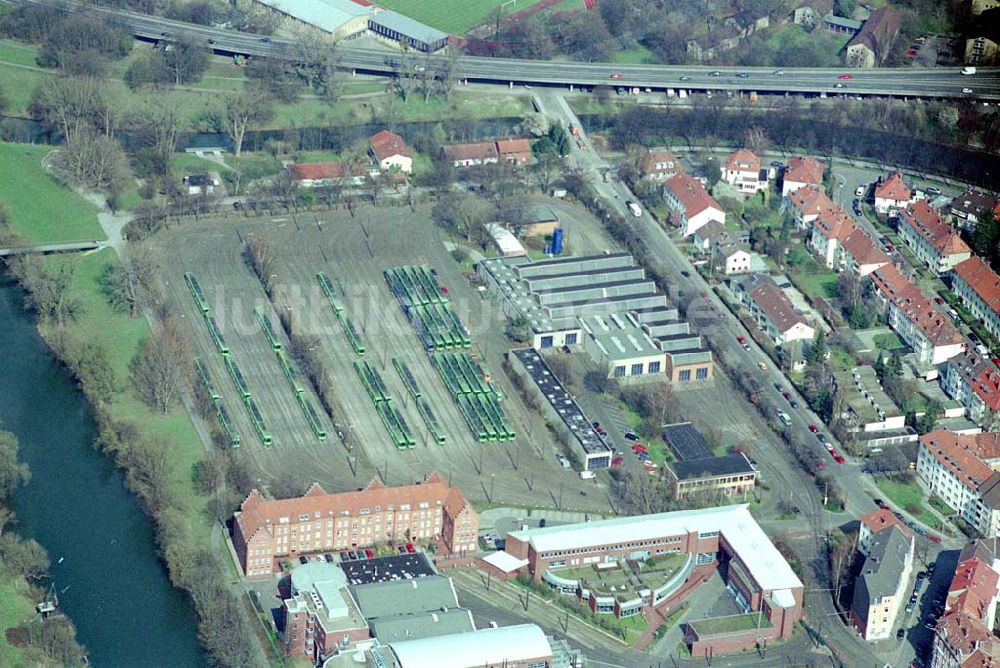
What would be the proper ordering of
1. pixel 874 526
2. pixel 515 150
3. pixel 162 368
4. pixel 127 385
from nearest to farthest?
pixel 874 526
pixel 162 368
pixel 127 385
pixel 515 150

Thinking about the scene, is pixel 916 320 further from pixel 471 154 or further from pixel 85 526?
pixel 85 526

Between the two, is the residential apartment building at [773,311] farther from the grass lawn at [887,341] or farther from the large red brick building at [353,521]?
the large red brick building at [353,521]

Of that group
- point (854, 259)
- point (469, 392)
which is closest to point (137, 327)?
point (469, 392)

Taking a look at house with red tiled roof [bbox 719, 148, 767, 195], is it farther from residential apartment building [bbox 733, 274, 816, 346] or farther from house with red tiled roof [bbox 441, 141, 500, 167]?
house with red tiled roof [bbox 441, 141, 500, 167]

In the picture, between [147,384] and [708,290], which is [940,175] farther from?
[147,384]

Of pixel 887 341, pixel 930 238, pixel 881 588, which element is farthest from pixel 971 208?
pixel 881 588

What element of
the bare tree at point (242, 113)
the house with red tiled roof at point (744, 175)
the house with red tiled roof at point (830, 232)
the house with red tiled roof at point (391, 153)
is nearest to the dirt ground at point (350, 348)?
the house with red tiled roof at point (391, 153)

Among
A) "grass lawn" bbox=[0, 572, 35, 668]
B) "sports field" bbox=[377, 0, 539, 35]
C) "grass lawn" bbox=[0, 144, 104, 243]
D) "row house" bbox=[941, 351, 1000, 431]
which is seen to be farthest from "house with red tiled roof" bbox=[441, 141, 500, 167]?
"grass lawn" bbox=[0, 572, 35, 668]
